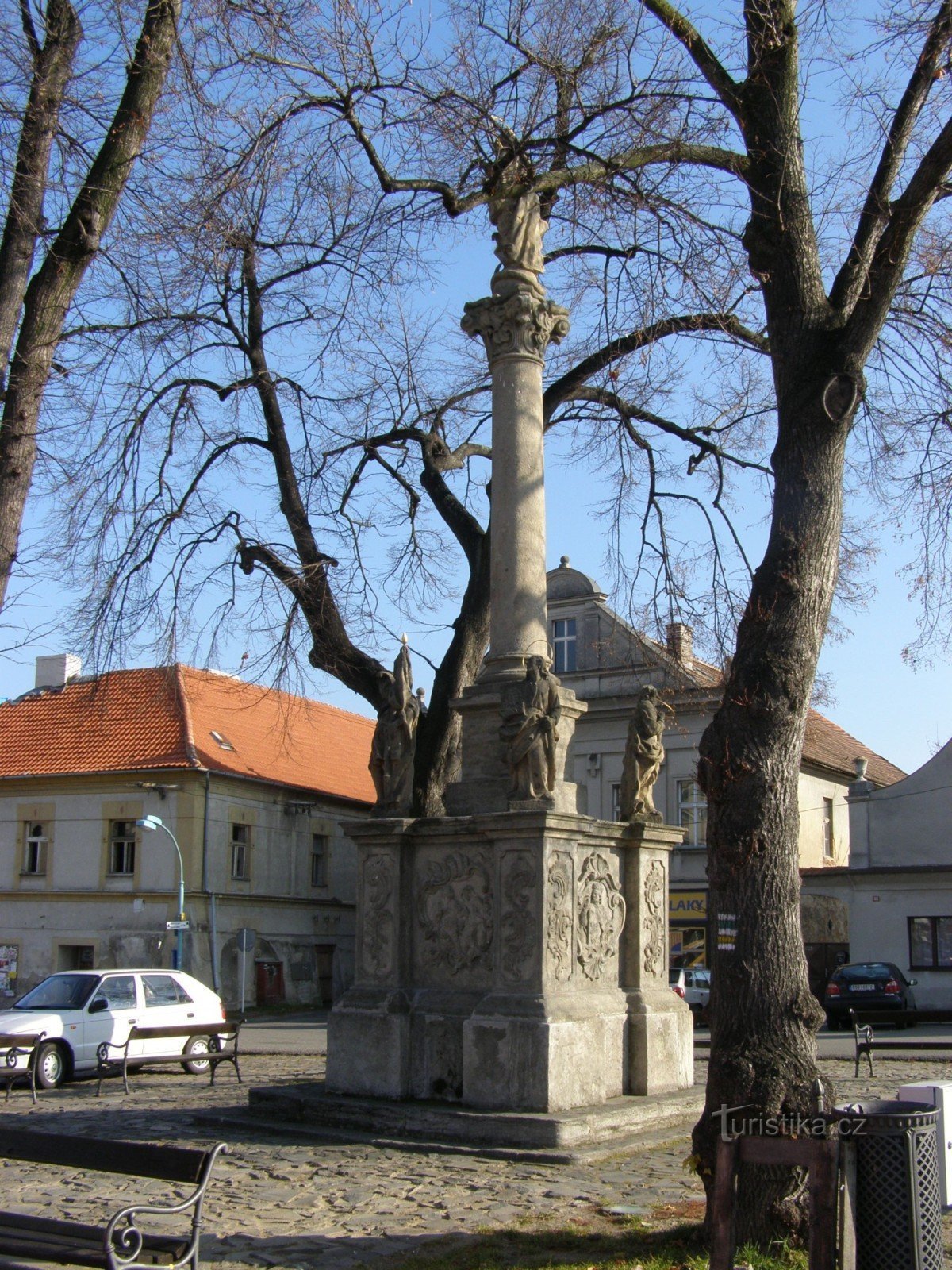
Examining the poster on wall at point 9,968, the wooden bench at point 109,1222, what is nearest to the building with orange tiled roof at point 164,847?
the poster on wall at point 9,968

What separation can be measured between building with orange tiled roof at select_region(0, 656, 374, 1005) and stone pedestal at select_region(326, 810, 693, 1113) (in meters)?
21.9

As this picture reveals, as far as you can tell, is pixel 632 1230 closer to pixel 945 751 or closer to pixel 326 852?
pixel 945 751

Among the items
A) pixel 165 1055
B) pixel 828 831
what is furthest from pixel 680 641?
pixel 828 831

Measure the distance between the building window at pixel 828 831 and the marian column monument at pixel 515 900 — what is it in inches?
1226

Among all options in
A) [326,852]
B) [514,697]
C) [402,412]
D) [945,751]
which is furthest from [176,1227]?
[326,852]

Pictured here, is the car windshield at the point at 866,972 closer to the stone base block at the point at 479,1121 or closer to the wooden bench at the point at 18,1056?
the wooden bench at the point at 18,1056

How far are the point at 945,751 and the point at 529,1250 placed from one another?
98.9 ft

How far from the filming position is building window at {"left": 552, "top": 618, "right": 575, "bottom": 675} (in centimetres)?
4119

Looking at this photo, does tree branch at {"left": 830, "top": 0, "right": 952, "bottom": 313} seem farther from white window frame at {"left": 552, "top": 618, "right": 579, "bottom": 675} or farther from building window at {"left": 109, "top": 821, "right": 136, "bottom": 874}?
white window frame at {"left": 552, "top": 618, "right": 579, "bottom": 675}

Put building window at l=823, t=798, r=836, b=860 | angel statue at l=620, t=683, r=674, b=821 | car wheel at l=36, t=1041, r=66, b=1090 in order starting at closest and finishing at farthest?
angel statue at l=620, t=683, r=674, b=821, car wheel at l=36, t=1041, r=66, b=1090, building window at l=823, t=798, r=836, b=860

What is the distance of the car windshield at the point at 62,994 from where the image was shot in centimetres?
1747

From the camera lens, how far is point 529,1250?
674 centimetres

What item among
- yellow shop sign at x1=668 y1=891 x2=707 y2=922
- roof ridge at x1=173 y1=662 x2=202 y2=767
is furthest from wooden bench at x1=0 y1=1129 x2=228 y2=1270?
yellow shop sign at x1=668 y1=891 x2=707 y2=922

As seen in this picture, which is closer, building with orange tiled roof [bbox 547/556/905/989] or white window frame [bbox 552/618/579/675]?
building with orange tiled roof [bbox 547/556/905/989]
